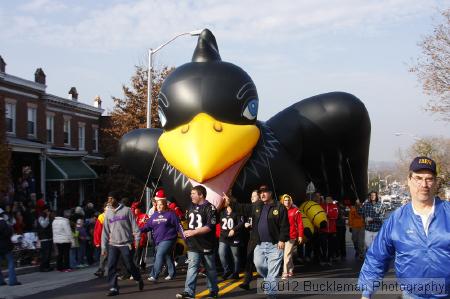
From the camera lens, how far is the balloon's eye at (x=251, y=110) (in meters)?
10.1

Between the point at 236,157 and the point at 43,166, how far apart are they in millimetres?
17327

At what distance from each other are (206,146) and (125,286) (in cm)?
285

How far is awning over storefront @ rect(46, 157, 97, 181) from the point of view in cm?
2588

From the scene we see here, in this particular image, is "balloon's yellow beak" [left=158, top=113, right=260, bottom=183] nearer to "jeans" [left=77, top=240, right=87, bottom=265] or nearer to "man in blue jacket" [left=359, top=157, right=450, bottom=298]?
"jeans" [left=77, top=240, right=87, bottom=265]

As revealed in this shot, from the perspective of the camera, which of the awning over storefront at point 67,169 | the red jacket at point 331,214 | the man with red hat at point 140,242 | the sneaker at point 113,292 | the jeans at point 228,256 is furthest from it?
the awning over storefront at point 67,169

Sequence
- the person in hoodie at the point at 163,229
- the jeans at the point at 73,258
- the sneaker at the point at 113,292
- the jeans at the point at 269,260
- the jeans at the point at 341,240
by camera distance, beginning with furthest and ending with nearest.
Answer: the jeans at the point at 341,240
the jeans at the point at 73,258
the person in hoodie at the point at 163,229
the sneaker at the point at 113,292
the jeans at the point at 269,260

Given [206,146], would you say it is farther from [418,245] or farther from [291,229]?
[418,245]

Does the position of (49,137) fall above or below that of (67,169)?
above

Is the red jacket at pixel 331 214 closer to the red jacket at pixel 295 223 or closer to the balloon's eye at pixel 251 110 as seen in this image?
the red jacket at pixel 295 223

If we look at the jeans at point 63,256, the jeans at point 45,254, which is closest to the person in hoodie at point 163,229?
the jeans at point 63,256

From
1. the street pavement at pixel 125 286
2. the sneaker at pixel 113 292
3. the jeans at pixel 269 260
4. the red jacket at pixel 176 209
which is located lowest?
the street pavement at pixel 125 286

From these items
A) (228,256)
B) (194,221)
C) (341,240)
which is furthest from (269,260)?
(341,240)

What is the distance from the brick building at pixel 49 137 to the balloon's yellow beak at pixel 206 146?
12.3 metres

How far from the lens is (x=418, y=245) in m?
3.62
